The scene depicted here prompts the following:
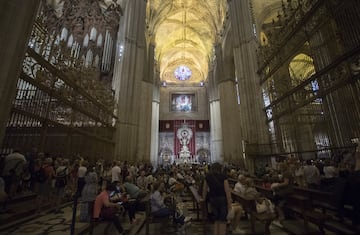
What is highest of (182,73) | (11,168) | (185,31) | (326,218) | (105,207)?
(185,31)

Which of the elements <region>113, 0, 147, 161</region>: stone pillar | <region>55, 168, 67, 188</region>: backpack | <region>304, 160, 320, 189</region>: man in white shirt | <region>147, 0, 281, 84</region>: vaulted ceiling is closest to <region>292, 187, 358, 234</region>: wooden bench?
<region>304, 160, 320, 189</region>: man in white shirt

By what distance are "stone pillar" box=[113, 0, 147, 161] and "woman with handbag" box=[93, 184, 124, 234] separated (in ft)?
22.6

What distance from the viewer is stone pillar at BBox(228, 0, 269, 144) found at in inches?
377

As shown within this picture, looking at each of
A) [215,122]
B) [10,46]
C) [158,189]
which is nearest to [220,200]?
[158,189]

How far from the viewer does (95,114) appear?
8.18m

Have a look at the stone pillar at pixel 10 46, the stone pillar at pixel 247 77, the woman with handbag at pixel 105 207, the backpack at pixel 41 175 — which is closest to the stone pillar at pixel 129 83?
the backpack at pixel 41 175

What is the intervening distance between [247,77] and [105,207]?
388 inches

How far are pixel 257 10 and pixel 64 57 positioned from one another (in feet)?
45.8

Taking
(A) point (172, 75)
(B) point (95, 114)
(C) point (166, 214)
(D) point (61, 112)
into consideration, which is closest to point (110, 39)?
(B) point (95, 114)

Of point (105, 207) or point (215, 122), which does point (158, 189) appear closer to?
point (105, 207)

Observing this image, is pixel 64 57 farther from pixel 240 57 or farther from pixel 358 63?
pixel 240 57

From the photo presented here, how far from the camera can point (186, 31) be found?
25609 millimetres

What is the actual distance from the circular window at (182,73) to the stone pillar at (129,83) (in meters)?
19.2

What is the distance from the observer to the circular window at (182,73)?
31.6 meters
